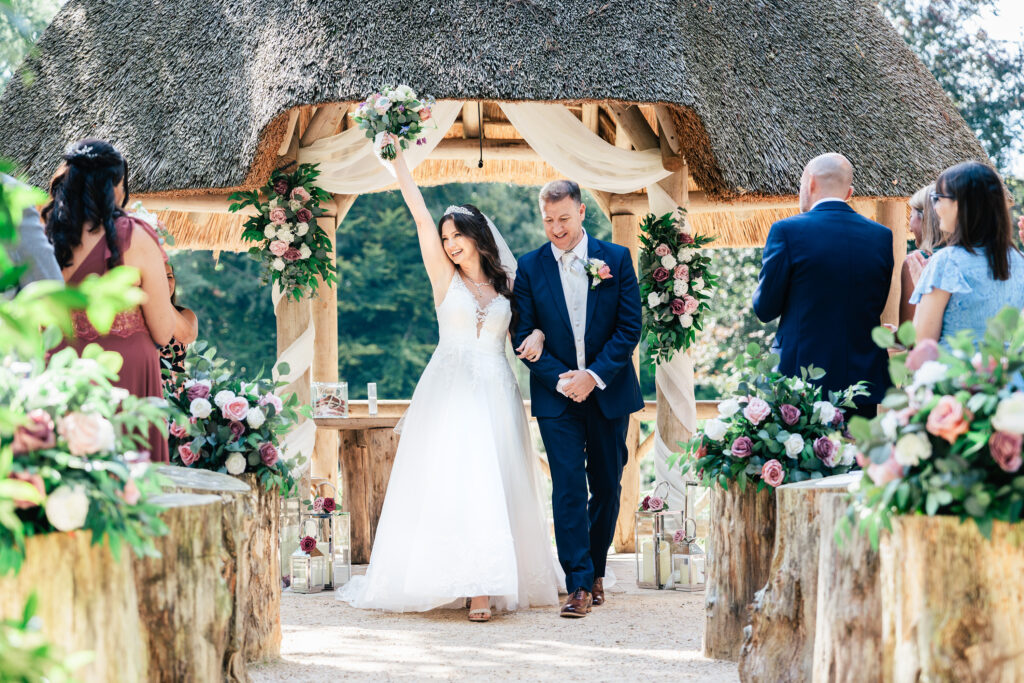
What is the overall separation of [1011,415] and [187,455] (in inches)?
137

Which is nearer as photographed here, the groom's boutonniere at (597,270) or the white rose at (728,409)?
the white rose at (728,409)

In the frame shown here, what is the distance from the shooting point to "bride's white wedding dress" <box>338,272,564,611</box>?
16.9 ft

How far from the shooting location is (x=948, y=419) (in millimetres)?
2574

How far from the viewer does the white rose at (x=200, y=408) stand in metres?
4.83

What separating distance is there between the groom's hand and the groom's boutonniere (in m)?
0.47

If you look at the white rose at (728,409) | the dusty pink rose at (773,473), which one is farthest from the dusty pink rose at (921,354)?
the white rose at (728,409)

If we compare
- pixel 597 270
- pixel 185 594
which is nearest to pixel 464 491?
pixel 597 270

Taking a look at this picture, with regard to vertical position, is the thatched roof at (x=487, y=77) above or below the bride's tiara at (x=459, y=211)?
above

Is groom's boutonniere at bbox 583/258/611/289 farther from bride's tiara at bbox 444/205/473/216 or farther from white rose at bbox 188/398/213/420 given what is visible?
white rose at bbox 188/398/213/420

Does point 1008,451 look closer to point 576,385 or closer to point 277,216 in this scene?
point 576,385

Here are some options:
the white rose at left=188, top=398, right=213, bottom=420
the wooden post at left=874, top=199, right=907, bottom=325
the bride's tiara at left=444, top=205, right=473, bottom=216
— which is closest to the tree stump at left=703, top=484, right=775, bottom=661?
the bride's tiara at left=444, top=205, right=473, bottom=216

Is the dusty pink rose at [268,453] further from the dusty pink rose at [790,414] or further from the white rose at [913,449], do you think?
the white rose at [913,449]

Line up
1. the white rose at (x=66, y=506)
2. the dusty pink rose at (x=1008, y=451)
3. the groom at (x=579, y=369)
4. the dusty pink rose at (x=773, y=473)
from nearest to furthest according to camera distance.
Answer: the white rose at (x=66, y=506)
the dusty pink rose at (x=1008, y=451)
the dusty pink rose at (x=773, y=473)
the groom at (x=579, y=369)

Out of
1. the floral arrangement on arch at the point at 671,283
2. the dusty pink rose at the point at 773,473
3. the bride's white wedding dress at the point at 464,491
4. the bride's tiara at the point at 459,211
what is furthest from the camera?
the floral arrangement on arch at the point at 671,283
